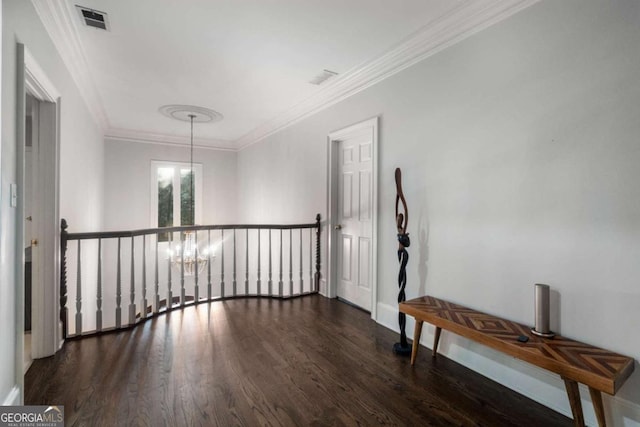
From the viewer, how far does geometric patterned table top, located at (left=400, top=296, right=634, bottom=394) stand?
1.39 m

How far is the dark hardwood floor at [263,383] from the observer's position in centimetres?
170

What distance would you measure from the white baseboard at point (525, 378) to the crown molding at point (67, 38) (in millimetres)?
3761

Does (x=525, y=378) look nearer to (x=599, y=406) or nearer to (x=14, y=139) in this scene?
(x=599, y=406)

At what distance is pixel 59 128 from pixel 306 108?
2729mm

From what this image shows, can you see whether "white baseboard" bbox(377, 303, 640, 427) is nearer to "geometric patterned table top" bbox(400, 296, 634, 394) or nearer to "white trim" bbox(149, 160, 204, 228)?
"geometric patterned table top" bbox(400, 296, 634, 394)

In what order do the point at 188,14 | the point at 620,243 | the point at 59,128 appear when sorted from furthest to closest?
the point at 59,128, the point at 188,14, the point at 620,243

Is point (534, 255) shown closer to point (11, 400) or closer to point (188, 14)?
point (188, 14)

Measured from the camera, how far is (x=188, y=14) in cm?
229

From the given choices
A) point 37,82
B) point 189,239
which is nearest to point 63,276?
point 189,239

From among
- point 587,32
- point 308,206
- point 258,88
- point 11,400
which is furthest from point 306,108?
point 11,400

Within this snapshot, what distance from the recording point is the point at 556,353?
1.56m

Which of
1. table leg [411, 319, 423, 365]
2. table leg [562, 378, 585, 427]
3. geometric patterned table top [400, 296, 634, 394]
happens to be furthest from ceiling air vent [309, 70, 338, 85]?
table leg [562, 378, 585, 427]

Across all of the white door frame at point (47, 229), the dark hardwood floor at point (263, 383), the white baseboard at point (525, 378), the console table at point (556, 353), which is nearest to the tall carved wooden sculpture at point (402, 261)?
the dark hardwood floor at point (263, 383)

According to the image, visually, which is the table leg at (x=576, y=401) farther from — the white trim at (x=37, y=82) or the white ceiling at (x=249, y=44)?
the white trim at (x=37, y=82)
